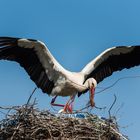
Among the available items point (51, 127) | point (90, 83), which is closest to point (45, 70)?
point (90, 83)

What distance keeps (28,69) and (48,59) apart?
1.15 feet

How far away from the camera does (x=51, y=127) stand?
10641mm

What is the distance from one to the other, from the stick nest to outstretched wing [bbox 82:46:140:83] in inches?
83.1

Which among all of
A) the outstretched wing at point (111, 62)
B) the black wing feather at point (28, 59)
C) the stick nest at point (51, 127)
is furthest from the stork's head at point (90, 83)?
the stick nest at point (51, 127)

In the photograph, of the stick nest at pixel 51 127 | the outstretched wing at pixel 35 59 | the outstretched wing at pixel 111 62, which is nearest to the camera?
the stick nest at pixel 51 127

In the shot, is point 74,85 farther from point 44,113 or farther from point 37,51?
point 44,113

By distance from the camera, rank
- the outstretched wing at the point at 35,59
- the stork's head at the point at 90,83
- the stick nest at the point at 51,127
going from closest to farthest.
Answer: the stick nest at the point at 51,127, the outstretched wing at the point at 35,59, the stork's head at the point at 90,83

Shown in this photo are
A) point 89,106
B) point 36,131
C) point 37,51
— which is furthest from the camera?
point 37,51

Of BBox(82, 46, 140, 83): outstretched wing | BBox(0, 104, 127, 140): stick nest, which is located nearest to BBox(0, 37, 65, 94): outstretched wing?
BBox(82, 46, 140, 83): outstretched wing

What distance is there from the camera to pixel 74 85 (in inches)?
492

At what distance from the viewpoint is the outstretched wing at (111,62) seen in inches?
514

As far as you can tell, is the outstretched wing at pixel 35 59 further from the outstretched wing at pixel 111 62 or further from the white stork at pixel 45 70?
the outstretched wing at pixel 111 62

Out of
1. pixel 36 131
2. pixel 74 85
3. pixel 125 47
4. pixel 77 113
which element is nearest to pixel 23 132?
pixel 36 131

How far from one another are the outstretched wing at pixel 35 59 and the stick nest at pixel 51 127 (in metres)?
1.66
